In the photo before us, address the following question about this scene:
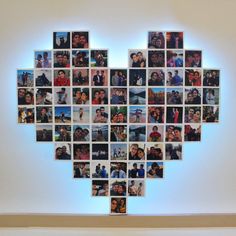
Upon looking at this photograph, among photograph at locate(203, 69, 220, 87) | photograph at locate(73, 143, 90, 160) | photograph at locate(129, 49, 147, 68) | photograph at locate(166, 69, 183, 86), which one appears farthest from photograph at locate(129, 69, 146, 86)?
photograph at locate(73, 143, 90, 160)

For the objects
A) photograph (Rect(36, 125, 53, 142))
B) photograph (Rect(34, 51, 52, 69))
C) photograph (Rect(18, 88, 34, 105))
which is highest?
photograph (Rect(34, 51, 52, 69))

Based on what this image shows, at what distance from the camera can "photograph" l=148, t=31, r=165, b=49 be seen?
5.41 ft

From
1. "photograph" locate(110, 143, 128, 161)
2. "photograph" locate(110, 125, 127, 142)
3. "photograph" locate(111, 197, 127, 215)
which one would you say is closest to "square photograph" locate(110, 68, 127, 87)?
"photograph" locate(110, 125, 127, 142)

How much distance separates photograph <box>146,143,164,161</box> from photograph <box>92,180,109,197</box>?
334mm

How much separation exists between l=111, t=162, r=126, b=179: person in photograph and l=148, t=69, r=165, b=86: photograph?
1.89 feet

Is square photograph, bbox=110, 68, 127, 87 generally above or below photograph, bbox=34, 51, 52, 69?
below

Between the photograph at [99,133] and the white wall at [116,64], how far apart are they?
285 millimetres

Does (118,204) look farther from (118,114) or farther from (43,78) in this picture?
(43,78)

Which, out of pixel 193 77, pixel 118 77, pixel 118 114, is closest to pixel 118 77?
pixel 118 77

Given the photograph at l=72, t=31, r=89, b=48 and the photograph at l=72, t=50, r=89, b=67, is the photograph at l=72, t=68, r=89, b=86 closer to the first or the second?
the photograph at l=72, t=50, r=89, b=67

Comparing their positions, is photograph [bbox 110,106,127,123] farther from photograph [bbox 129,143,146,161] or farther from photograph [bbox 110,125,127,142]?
photograph [bbox 129,143,146,161]

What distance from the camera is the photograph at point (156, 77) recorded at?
1671 millimetres

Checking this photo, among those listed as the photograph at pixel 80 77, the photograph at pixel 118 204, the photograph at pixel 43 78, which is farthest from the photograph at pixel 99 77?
the photograph at pixel 118 204
